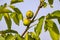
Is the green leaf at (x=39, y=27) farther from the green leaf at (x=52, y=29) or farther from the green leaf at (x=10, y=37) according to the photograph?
the green leaf at (x=10, y=37)

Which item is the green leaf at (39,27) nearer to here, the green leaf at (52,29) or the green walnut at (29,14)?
the green leaf at (52,29)

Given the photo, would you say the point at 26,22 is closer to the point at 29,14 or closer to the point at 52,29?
the point at 29,14

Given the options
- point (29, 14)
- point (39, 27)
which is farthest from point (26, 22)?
point (39, 27)

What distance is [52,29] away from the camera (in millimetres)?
1215

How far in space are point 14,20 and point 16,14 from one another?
0.19ft

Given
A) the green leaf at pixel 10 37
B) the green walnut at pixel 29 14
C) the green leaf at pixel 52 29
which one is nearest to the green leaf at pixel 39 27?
the green leaf at pixel 52 29

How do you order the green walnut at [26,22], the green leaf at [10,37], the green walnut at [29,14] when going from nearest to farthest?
the green leaf at [10,37], the green walnut at [26,22], the green walnut at [29,14]

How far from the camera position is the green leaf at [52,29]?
118 cm

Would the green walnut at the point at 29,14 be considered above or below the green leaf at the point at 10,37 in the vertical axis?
above

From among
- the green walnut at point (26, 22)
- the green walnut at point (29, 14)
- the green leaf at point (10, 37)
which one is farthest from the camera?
the green walnut at point (29, 14)

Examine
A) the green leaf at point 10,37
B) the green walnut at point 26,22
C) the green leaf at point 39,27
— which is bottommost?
the green leaf at point 10,37

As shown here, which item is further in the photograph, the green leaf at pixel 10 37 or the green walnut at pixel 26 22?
the green walnut at pixel 26 22

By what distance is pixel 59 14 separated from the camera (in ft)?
4.03

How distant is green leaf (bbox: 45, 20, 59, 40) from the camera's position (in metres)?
1.18
